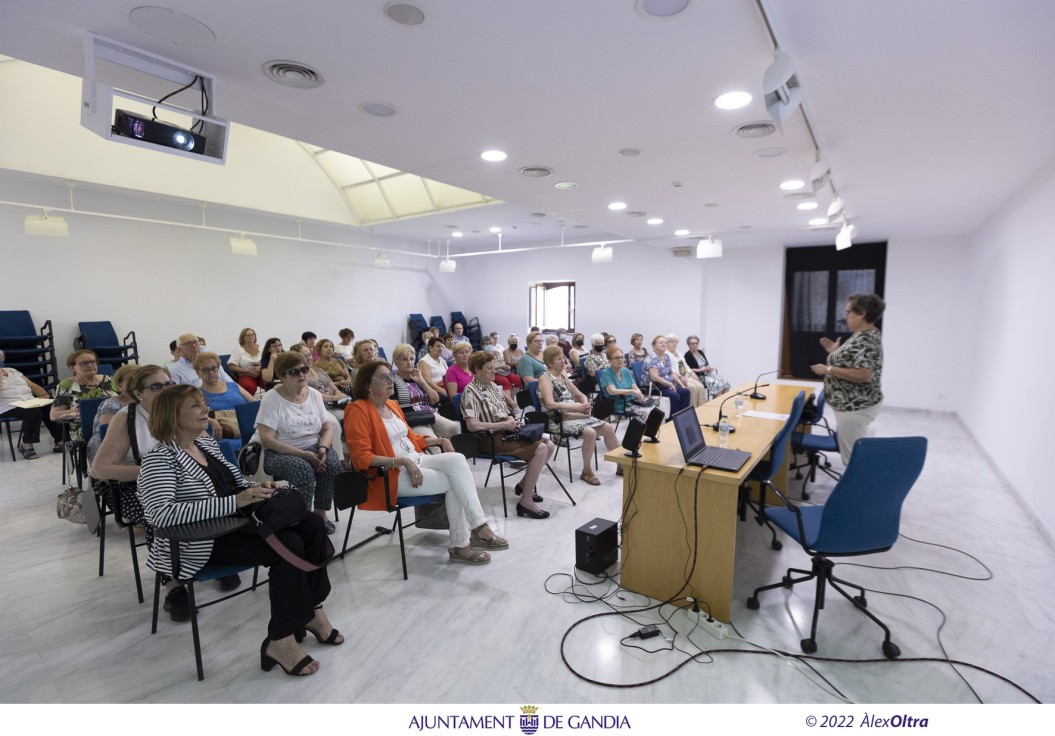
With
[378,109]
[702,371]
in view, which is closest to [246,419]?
[378,109]

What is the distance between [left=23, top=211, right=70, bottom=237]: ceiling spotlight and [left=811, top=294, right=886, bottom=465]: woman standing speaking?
322 inches

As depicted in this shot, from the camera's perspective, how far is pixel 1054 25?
201 cm

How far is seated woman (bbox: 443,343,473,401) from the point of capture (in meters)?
4.92

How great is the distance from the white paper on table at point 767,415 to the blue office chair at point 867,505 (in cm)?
161

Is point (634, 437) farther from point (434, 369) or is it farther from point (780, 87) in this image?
point (434, 369)

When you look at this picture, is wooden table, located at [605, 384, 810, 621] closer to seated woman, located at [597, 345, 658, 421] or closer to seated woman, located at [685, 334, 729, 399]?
seated woman, located at [597, 345, 658, 421]

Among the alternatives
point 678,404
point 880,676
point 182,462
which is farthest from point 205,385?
point 678,404

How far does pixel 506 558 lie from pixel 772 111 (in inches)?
107

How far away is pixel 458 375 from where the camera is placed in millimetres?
5055

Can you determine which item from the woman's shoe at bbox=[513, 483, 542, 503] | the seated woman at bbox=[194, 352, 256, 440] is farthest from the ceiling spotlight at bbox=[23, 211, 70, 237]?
the woman's shoe at bbox=[513, 483, 542, 503]

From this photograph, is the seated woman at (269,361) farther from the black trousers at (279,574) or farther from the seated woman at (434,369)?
the black trousers at (279,574)

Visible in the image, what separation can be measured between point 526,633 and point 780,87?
8.63 ft

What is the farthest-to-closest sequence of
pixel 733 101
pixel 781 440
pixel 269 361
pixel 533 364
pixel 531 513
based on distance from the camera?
1. pixel 269 361
2. pixel 533 364
3. pixel 531 513
4. pixel 781 440
5. pixel 733 101
